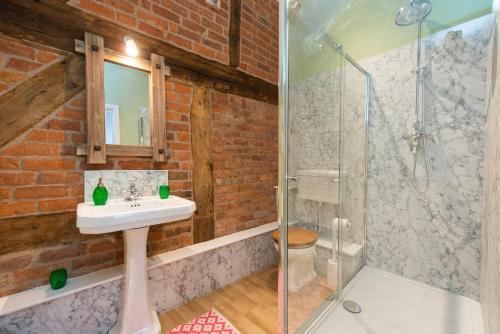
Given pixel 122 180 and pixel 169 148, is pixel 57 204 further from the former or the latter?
pixel 169 148

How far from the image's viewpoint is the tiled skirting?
119 cm

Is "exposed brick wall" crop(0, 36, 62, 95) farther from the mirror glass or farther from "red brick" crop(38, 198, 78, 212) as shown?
"red brick" crop(38, 198, 78, 212)

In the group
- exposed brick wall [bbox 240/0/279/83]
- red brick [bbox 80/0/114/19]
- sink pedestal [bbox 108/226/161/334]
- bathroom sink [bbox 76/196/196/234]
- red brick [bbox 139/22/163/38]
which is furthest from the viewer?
exposed brick wall [bbox 240/0/279/83]

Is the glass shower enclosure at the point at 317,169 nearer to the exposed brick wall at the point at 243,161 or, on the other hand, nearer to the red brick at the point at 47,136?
the exposed brick wall at the point at 243,161

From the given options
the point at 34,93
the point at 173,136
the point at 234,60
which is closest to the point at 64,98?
the point at 34,93

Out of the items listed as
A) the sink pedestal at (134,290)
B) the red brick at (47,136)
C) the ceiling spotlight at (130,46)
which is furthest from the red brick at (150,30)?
the sink pedestal at (134,290)

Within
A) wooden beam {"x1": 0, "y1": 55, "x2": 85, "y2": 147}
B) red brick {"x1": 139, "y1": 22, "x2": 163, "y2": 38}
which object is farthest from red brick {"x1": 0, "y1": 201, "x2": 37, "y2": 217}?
red brick {"x1": 139, "y1": 22, "x2": 163, "y2": 38}

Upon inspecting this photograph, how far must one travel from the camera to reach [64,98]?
54.5 inches

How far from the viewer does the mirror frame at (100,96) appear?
1.43 meters

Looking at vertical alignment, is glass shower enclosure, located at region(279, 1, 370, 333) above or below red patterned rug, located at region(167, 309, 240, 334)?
above

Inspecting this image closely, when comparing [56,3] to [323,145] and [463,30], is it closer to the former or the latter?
[323,145]

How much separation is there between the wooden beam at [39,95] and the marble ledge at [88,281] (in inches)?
33.6

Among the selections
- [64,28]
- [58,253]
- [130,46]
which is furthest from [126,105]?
[58,253]

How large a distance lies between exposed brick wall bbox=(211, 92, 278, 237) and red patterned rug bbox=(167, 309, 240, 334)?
73cm
